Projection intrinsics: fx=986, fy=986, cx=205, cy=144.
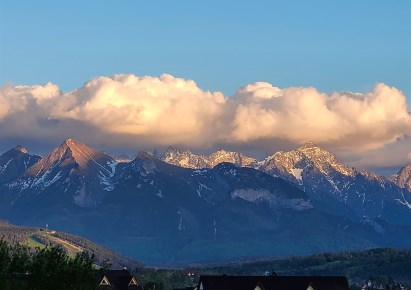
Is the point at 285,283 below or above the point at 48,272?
below

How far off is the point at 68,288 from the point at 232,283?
156ft

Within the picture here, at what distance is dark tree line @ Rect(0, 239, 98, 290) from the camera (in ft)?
504

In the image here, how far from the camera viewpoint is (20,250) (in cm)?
17625

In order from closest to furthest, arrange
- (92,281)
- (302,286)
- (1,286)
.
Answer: (1,286) → (92,281) → (302,286)

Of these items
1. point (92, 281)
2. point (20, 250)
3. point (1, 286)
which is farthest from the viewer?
point (20, 250)

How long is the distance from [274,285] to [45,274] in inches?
2086

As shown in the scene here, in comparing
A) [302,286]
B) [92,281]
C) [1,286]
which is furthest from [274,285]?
[1,286]

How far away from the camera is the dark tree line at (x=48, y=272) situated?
154 metres

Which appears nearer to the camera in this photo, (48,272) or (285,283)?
(48,272)

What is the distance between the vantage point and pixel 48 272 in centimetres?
15562

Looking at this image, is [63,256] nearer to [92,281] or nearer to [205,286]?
[92,281]

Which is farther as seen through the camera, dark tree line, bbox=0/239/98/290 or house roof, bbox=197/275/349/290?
house roof, bbox=197/275/349/290

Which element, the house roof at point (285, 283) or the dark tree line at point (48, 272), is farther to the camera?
the house roof at point (285, 283)

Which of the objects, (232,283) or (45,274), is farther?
(232,283)
